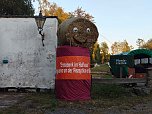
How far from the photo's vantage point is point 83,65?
47.1ft

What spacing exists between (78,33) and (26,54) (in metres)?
4.87

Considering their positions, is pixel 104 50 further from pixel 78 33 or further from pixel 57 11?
pixel 78 33

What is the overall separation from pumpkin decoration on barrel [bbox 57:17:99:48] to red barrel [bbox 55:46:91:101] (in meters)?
0.36

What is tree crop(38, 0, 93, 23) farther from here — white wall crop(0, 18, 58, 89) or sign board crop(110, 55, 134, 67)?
white wall crop(0, 18, 58, 89)

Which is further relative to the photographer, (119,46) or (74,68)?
(119,46)

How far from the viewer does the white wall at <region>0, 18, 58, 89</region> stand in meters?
18.5

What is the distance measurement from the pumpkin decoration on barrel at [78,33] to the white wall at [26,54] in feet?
12.0

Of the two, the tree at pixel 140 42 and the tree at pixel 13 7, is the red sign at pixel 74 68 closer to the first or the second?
the tree at pixel 13 7

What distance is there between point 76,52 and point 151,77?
4890mm

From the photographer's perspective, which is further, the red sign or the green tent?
the green tent

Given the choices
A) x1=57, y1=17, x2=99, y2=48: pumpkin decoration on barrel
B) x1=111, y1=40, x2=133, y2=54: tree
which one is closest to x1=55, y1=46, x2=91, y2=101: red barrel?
x1=57, y1=17, x2=99, y2=48: pumpkin decoration on barrel

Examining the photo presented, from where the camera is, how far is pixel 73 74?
1428 cm

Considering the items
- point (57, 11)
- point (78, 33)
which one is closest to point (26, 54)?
point (78, 33)

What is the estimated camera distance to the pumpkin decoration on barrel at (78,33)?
567 inches
